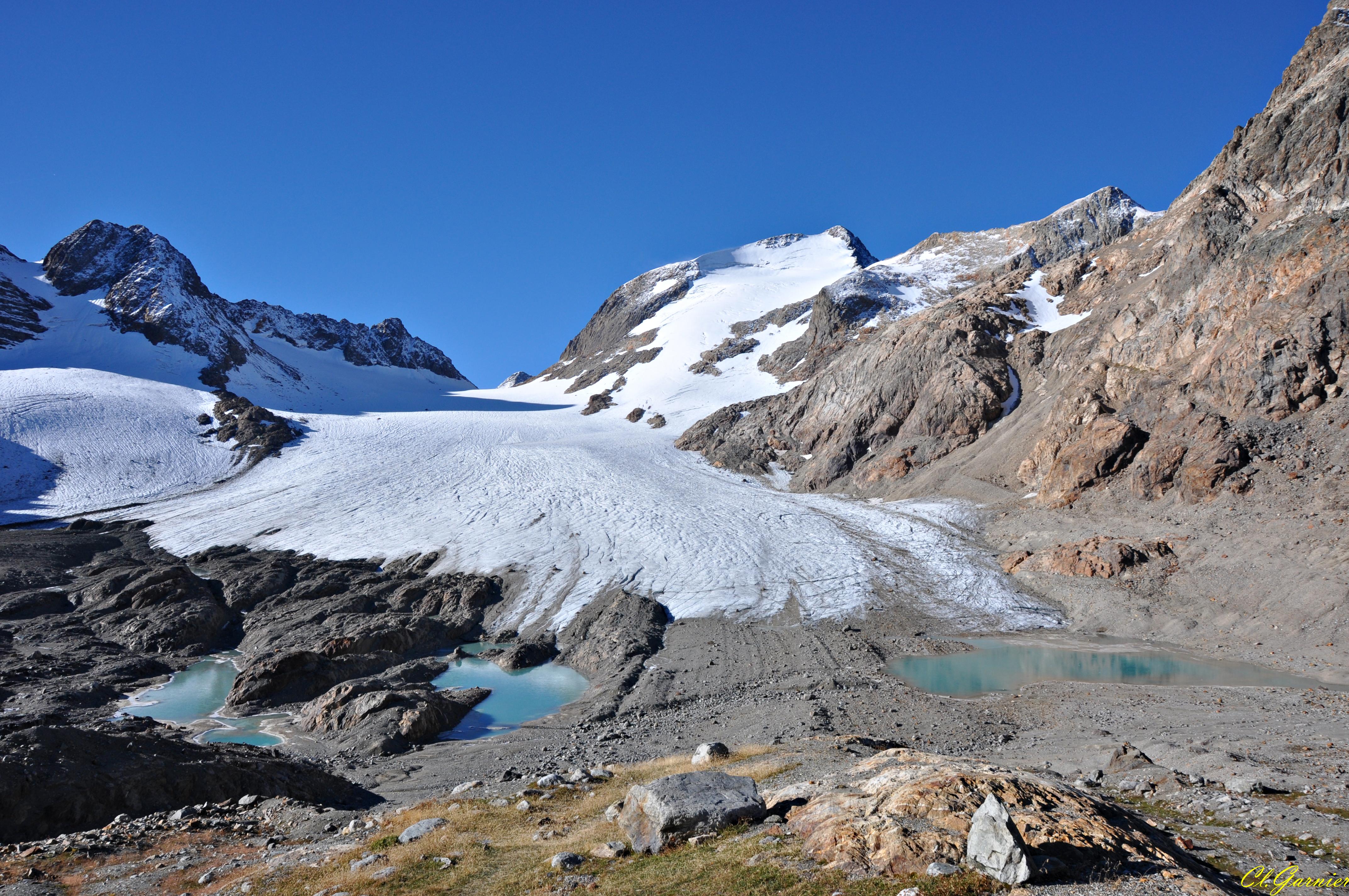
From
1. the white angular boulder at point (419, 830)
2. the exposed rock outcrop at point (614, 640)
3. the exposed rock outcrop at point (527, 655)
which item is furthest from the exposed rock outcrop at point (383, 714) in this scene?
the white angular boulder at point (419, 830)

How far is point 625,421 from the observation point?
297ft

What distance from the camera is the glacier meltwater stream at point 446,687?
85.3 feet

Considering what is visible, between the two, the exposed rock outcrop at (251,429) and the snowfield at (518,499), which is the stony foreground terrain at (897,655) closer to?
the snowfield at (518,499)

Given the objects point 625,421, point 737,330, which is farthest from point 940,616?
point 737,330

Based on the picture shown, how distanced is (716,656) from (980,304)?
4942cm

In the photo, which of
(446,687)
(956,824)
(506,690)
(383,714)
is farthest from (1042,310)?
(956,824)

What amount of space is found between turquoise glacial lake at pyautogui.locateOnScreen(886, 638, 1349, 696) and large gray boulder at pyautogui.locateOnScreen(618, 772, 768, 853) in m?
17.4

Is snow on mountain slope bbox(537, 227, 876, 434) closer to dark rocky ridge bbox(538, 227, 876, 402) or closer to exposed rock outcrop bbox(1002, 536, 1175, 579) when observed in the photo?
dark rocky ridge bbox(538, 227, 876, 402)

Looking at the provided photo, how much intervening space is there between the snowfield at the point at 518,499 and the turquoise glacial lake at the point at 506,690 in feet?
16.3

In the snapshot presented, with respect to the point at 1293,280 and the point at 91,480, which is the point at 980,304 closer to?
the point at 1293,280

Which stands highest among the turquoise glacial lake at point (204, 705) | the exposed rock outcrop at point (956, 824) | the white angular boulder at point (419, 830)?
the exposed rock outcrop at point (956, 824)

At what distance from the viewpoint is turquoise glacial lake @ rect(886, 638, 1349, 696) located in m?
25.7

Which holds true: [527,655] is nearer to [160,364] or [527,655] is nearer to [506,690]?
[506,690]

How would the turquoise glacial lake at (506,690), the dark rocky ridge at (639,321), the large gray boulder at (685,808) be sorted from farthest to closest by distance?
the dark rocky ridge at (639,321) → the turquoise glacial lake at (506,690) → the large gray boulder at (685,808)
